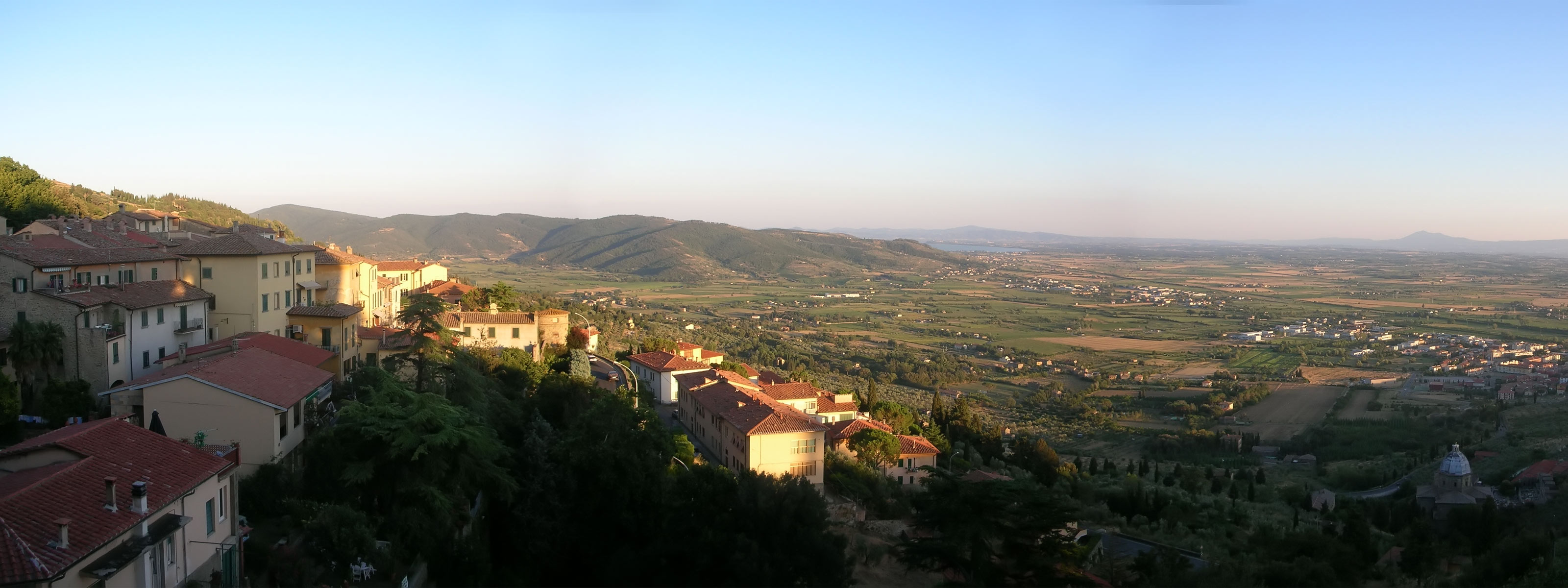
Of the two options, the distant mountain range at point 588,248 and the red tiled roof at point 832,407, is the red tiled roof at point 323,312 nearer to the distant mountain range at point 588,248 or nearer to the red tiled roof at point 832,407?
the red tiled roof at point 832,407

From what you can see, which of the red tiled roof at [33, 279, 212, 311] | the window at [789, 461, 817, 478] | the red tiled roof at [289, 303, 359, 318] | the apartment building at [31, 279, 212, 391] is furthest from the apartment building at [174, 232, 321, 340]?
the window at [789, 461, 817, 478]

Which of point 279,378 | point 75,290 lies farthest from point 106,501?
point 75,290

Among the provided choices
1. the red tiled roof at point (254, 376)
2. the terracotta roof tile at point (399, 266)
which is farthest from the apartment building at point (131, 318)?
the terracotta roof tile at point (399, 266)

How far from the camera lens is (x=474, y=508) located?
1919 centimetres

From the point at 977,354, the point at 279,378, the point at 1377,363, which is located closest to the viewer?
the point at 279,378

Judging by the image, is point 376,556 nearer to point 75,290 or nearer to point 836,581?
point 836,581

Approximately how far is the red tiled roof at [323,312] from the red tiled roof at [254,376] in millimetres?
5054

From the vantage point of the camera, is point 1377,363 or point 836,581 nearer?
point 836,581

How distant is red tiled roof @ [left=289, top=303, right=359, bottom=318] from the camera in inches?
1001

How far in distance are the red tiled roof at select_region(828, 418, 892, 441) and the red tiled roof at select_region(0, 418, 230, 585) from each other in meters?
20.6

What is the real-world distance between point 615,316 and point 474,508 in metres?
51.3

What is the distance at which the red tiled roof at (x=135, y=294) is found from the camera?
19.2 meters

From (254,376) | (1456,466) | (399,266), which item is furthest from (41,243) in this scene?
(1456,466)

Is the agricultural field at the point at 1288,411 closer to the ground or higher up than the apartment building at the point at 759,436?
closer to the ground
